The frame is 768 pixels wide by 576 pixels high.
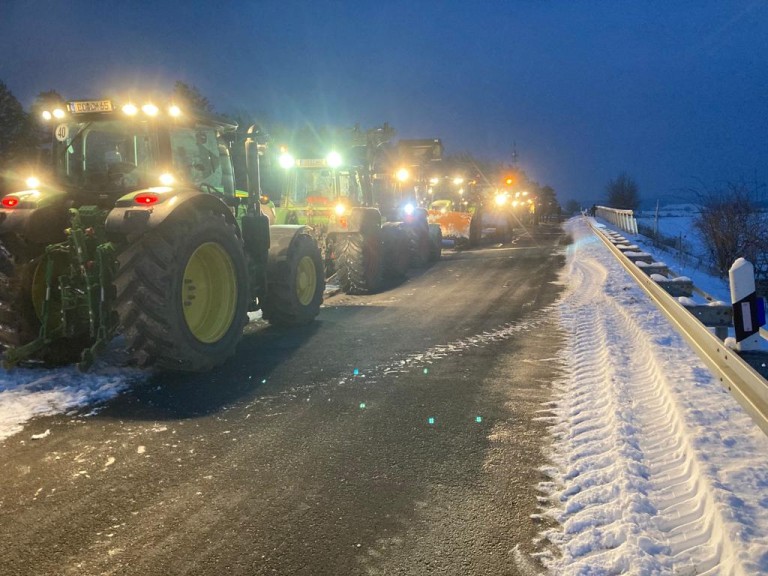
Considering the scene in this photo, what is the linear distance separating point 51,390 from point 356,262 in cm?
629

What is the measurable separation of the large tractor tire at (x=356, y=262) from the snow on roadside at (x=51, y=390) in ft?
18.3

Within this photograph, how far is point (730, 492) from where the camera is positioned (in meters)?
2.90

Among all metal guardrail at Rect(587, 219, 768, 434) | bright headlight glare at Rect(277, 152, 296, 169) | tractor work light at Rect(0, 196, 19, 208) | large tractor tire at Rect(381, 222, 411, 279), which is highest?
bright headlight glare at Rect(277, 152, 296, 169)

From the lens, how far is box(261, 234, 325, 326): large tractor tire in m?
7.43

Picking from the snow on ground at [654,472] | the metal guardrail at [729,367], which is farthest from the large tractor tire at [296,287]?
the metal guardrail at [729,367]

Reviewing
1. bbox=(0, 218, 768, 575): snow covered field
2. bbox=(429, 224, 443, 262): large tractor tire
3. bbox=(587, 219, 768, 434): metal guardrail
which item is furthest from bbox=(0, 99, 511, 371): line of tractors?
bbox=(429, 224, 443, 262): large tractor tire

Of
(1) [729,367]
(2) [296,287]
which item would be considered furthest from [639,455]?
(2) [296,287]

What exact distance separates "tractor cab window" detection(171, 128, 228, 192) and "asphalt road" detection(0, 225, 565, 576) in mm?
2120

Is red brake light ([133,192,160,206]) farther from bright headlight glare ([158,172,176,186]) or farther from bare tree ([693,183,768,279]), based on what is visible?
bare tree ([693,183,768,279])

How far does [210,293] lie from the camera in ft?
20.0

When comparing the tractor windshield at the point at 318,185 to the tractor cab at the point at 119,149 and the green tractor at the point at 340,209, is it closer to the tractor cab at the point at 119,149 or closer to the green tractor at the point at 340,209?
the green tractor at the point at 340,209

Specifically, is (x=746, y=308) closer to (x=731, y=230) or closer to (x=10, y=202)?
(x=10, y=202)

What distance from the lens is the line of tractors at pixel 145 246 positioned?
5039mm

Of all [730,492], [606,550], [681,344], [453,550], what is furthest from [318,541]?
[681,344]
